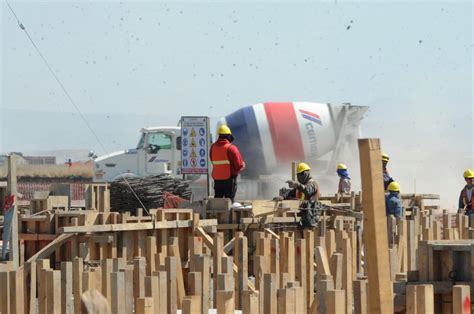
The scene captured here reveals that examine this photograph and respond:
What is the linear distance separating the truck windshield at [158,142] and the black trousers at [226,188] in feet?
64.0

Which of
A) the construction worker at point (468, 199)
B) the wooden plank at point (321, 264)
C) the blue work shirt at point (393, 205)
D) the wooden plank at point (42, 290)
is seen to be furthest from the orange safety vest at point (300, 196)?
the wooden plank at point (42, 290)

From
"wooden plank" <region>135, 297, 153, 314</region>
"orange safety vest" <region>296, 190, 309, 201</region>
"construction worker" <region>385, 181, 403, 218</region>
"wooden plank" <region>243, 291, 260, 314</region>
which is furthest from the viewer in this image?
"construction worker" <region>385, 181, 403, 218</region>

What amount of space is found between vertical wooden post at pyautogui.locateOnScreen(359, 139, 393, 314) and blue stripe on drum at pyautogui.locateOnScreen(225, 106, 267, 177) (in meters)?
34.1

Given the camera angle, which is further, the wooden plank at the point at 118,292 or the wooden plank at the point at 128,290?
the wooden plank at the point at 128,290

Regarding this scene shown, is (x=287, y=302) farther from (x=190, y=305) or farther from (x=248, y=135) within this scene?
(x=248, y=135)

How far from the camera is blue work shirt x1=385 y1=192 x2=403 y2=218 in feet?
64.4

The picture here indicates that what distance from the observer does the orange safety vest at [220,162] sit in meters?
19.4

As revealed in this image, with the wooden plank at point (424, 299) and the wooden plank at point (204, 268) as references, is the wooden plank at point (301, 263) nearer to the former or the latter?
the wooden plank at point (204, 268)

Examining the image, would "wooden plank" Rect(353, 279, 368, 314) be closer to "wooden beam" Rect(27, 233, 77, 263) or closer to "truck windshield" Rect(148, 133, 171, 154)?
"wooden beam" Rect(27, 233, 77, 263)

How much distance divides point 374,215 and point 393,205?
12.3 metres

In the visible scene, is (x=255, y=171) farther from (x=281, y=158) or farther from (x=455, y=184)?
(x=455, y=184)

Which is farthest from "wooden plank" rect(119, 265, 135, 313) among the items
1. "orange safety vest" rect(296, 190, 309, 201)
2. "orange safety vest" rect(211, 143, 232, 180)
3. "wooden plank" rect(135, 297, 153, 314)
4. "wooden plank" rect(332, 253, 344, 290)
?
"orange safety vest" rect(211, 143, 232, 180)

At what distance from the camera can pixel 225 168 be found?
63.9ft

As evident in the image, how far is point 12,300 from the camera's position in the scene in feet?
37.4
